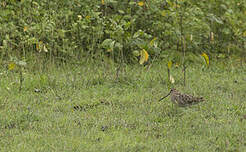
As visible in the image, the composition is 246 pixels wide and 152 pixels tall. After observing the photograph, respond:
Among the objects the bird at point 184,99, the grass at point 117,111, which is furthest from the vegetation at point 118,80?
the bird at point 184,99

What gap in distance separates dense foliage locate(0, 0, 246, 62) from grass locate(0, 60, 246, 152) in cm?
50

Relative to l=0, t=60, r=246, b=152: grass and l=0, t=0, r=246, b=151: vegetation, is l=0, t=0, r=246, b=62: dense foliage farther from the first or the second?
l=0, t=60, r=246, b=152: grass

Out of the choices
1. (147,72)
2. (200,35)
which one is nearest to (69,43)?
(147,72)

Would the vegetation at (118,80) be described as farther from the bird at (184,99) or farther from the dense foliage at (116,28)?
the bird at (184,99)

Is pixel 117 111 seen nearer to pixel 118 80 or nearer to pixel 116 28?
pixel 118 80

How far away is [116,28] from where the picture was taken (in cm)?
736

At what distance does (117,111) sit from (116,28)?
1.70 meters

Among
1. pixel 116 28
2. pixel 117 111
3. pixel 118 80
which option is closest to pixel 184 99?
pixel 117 111

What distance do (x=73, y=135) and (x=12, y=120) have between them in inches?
36.0

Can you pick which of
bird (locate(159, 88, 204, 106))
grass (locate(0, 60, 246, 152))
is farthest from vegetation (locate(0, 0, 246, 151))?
bird (locate(159, 88, 204, 106))

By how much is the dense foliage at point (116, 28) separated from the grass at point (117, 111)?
0.50m

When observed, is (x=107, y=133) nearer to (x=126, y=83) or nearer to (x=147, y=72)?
(x=126, y=83)

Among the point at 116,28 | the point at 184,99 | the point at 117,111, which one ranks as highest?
the point at 116,28

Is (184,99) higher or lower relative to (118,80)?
higher
